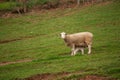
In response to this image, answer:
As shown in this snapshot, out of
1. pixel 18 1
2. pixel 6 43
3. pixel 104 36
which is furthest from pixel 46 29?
pixel 18 1

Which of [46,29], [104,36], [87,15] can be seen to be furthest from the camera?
[87,15]

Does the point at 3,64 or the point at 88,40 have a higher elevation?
the point at 88,40

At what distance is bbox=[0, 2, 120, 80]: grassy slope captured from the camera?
21641mm

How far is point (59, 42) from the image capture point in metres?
32.4

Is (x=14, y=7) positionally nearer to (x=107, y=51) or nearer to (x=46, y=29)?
(x=46, y=29)

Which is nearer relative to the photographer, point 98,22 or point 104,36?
point 104,36

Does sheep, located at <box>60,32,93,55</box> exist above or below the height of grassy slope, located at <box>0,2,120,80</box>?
above

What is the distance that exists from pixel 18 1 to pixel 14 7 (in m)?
3.47

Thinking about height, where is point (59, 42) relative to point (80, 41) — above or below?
below

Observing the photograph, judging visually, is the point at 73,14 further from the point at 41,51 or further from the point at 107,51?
the point at 107,51

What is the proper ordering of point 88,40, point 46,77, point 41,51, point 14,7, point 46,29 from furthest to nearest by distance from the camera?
point 14,7
point 46,29
point 41,51
point 88,40
point 46,77

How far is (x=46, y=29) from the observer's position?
130 ft

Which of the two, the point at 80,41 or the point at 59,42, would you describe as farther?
the point at 59,42

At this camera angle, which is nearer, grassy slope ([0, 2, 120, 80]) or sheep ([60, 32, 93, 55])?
grassy slope ([0, 2, 120, 80])
